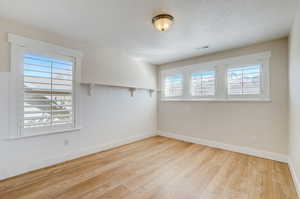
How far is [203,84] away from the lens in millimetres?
3891

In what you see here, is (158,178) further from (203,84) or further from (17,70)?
(17,70)

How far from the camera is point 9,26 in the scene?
2.24 meters

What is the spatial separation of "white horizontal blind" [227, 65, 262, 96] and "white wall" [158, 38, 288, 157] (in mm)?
234

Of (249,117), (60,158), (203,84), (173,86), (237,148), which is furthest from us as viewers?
(173,86)

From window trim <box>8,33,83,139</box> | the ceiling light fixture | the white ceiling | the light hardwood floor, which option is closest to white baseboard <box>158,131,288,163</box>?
the light hardwood floor

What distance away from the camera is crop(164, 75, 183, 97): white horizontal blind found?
4.41m

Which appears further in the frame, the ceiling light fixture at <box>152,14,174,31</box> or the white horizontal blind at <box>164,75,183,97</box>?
the white horizontal blind at <box>164,75,183,97</box>

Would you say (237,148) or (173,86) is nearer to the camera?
(237,148)

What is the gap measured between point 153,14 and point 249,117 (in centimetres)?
295

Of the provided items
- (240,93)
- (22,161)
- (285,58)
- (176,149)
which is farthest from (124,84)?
(285,58)

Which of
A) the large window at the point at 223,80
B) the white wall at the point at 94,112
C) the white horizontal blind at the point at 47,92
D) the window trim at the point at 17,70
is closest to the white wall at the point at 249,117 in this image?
the large window at the point at 223,80

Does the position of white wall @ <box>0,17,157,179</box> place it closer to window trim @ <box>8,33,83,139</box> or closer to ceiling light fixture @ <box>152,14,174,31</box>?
window trim @ <box>8,33,83,139</box>

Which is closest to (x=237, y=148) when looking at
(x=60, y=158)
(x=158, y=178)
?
(x=158, y=178)

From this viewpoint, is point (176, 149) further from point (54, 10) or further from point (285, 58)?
point (54, 10)
